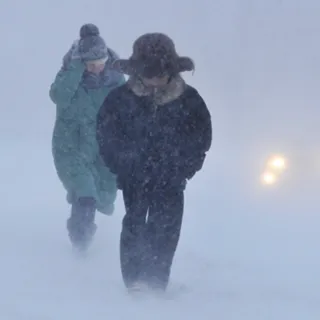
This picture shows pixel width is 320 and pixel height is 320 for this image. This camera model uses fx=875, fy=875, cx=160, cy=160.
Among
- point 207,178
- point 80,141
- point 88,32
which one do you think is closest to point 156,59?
point 88,32

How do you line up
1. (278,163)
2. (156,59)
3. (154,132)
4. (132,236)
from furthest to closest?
(278,163) < (132,236) < (154,132) < (156,59)

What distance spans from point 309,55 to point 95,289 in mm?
11287

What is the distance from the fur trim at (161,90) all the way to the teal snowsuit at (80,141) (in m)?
1.07

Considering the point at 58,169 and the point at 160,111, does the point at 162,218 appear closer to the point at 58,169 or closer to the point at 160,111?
the point at 160,111

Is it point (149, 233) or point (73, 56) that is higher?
point (73, 56)

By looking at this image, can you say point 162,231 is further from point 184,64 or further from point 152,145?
point 184,64

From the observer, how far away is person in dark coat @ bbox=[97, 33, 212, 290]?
461 cm

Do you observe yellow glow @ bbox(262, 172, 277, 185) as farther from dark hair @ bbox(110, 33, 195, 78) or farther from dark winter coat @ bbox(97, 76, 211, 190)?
dark hair @ bbox(110, 33, 195, 78)

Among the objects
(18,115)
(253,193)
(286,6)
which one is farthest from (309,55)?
(253,193)

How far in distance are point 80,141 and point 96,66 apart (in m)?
0.57

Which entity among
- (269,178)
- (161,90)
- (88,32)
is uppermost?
(269,178)

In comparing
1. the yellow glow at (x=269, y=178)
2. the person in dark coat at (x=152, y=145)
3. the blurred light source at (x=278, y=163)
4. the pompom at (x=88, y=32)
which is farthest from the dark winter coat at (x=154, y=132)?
the blurred light source at (x=278, y=163)

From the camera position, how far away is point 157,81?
4.59m

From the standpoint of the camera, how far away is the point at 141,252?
491 centimetres
